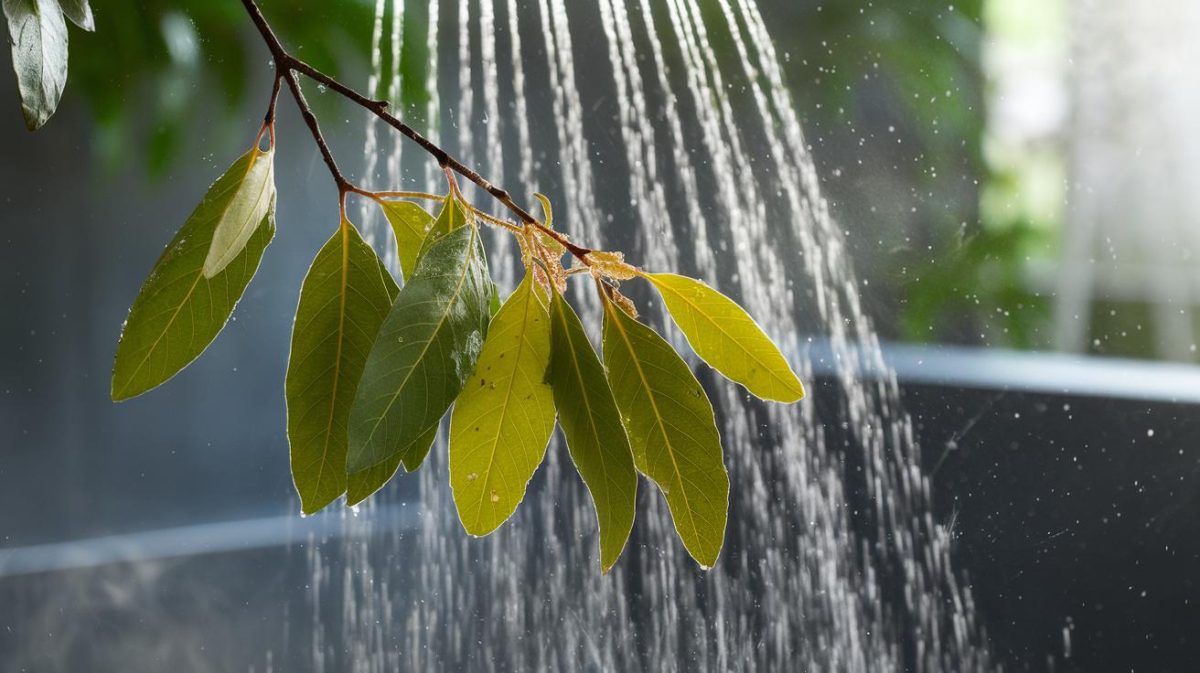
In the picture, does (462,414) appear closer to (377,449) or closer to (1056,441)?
(377,449)

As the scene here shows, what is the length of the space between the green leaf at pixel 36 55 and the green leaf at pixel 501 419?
11 centimetres

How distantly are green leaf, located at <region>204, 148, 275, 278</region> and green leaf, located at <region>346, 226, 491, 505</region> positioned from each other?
39mm

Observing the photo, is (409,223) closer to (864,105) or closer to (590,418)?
(590,418)

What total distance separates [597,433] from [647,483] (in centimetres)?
58

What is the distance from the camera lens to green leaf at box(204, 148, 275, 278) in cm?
24

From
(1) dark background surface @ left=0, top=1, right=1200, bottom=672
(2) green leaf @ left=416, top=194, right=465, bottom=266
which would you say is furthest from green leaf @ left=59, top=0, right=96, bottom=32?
(1) dark background surface @ left=0, top=1, right=1200, bottom=672

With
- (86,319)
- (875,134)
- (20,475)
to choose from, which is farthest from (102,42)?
(875,134)

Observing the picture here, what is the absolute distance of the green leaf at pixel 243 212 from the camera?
0.24 meters

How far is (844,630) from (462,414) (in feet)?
1.97

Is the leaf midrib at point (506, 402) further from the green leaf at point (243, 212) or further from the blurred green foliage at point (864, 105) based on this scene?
the blurred green foliage at point (864, 105)

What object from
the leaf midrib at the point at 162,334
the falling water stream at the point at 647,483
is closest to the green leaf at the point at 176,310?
the leaf midrib at the point at 162,334

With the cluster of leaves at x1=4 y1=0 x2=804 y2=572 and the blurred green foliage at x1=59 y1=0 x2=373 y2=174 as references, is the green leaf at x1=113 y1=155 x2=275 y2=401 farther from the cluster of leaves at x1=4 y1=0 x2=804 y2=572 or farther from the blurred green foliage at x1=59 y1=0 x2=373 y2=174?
the blurred green foliage at x1=59 y1=0 x2=373 y2=174

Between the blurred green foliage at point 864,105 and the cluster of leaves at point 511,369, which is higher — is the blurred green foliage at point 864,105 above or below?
above

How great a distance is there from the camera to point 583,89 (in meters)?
0.86
